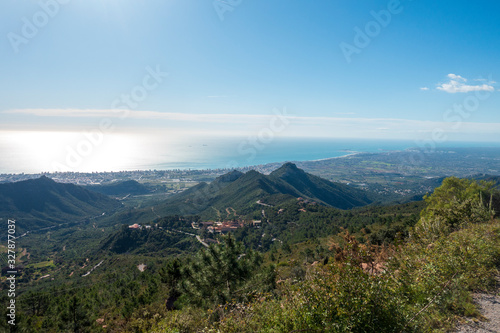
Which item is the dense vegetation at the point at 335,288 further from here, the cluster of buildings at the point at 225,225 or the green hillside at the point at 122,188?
the green hillside at the point at 122,188

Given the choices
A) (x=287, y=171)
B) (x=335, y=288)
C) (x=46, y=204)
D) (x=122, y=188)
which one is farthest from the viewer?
(x=122, y=188)

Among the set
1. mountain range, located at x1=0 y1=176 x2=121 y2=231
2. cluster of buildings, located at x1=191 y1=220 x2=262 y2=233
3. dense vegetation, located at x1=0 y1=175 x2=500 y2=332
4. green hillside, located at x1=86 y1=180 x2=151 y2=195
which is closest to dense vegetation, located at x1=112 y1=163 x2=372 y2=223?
cluster of buildings, located at x1=191 y1=220 x2=262 y2=233

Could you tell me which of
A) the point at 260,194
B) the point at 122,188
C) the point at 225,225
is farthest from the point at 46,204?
the point at 260,194

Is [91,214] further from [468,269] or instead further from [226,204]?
[468,269]

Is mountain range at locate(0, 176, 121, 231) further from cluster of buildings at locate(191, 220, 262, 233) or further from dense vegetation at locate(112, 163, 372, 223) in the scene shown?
cluster of buildings at locate(191, 220, 262, 233)

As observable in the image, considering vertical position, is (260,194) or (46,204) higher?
(260,194)

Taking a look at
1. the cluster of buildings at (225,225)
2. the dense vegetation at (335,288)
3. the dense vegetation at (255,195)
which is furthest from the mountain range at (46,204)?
the dense vegetation at (335,288)

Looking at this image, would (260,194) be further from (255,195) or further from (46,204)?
(46,204)

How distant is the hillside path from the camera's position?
5.70 m

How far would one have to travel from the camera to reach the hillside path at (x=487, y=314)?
18.7ft

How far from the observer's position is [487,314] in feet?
20.4

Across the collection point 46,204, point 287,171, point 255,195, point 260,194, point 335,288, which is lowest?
point 46,204

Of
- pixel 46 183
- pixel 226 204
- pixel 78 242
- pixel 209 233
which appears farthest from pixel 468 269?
pixel 46 183

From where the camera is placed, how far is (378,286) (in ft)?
17.0
